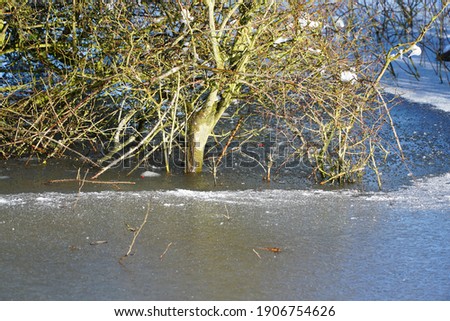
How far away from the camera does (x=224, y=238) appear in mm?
5926

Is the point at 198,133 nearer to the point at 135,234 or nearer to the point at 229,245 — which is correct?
the point at 135,234

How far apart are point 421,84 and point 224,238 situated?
8.31 m

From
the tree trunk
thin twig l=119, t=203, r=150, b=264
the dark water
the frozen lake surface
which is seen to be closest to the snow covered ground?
the dark water

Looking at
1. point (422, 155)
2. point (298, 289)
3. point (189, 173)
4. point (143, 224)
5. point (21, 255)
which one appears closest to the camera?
point (298, 289)

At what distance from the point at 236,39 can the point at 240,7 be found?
312mm

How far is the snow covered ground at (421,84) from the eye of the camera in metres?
12.3

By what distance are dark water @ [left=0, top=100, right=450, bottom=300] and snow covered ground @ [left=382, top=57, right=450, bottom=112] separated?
4.11m

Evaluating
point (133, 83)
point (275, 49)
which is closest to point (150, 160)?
point (133, 83)

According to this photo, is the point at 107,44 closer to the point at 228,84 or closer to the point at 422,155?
the point at 228,84

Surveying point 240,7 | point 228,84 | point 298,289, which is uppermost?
point 240,7

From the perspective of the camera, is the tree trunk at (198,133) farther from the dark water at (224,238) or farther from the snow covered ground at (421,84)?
the snow covered ground at (421,84)

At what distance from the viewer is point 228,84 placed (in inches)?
313

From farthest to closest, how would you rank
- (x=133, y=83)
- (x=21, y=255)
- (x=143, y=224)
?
(x=133, y=83)
(x=143, y=224)
(x=21, y=255)

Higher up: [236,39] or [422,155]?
[236,39]
